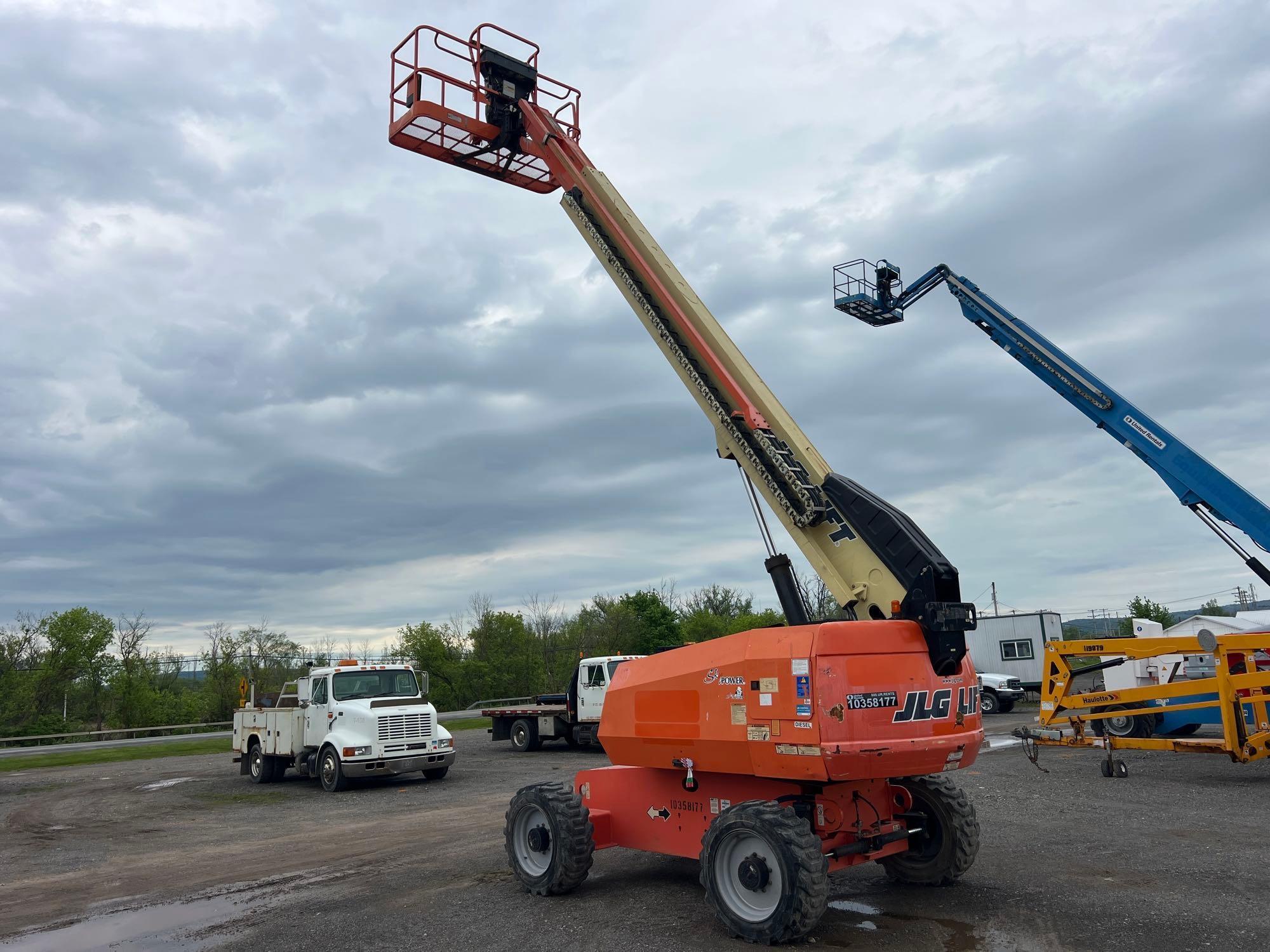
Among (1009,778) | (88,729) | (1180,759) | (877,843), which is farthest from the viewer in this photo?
(88,729)

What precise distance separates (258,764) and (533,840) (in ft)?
43.4

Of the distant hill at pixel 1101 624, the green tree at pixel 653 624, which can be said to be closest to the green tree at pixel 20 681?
the green tree at pixel 653 624

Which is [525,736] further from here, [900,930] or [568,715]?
[900,930]

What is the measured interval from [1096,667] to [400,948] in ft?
40.5

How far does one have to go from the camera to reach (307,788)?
17.1 m

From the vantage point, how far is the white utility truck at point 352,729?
16.2m

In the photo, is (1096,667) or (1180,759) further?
(1180,759)

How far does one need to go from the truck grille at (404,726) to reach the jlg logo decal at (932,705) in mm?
12408

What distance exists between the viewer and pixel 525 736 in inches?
909

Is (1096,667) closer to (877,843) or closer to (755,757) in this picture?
(877,843)

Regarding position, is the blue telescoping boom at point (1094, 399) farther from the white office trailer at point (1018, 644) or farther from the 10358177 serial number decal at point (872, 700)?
the white office trailer at point (1018, 644)

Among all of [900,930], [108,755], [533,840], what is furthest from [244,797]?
[108,755]

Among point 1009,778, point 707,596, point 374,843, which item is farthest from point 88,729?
point 1009,778

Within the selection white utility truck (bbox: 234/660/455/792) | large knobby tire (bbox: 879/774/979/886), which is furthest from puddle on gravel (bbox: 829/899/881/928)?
white utility truck (bbox: 234/660/455/792)
